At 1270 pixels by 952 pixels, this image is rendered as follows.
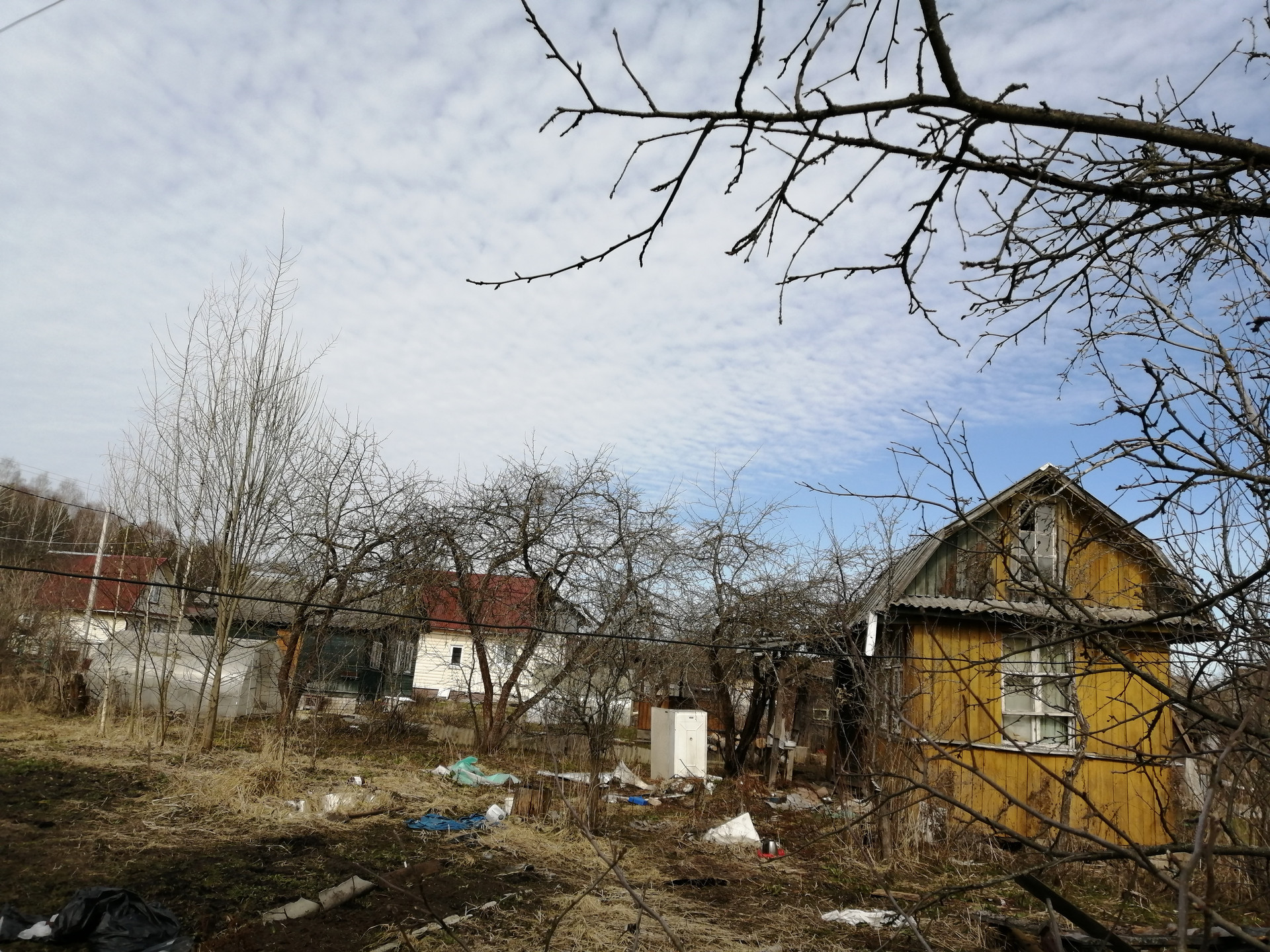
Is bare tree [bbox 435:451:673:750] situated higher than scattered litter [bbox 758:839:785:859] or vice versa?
bare tree [bbox 435:451:673:750]

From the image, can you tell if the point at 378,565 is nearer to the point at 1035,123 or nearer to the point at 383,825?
the point at 383,825

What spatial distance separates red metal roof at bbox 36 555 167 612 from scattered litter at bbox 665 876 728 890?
7714 millimetres

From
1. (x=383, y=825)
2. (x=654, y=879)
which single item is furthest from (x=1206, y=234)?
(x=383, y=825)

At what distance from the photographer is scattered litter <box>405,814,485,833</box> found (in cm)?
870

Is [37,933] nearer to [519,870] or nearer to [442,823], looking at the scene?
[519,870]

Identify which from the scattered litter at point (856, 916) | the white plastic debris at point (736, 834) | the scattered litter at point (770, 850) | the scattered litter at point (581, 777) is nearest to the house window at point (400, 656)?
the scattered litter at point (581, 777)

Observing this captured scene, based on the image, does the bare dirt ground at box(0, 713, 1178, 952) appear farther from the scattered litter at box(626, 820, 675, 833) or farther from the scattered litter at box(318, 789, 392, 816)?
the scattered litter at box(318, 789, 392, 816)

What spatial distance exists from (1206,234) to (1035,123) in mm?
711

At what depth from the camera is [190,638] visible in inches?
584

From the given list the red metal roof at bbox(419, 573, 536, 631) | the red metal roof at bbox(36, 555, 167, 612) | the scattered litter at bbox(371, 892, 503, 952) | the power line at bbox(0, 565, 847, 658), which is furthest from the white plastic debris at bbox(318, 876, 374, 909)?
the red metal roof at bbox(419, 573, 536, 631)

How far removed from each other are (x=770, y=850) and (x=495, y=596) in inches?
280

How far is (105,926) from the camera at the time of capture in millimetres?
4883

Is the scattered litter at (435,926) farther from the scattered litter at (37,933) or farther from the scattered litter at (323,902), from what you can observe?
the scattered litter at (37,933)

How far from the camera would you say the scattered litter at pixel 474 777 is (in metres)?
11.2
